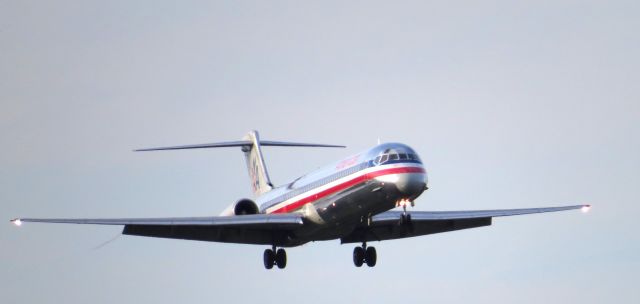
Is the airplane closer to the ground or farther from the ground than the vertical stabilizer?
closer to the ground

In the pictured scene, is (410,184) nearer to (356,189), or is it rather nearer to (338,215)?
(356,189)

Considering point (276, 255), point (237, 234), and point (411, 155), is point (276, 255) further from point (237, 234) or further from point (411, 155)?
Answer: point (411, 155)

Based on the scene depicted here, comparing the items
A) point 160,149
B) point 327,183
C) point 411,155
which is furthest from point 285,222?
point 160,149

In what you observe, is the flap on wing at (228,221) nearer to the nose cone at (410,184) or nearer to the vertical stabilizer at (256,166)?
the nose cone at (410,184)

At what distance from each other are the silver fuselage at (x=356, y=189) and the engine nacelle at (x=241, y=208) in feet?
10.2

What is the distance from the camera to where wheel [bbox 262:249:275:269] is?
205 feet

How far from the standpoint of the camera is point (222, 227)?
6109 cm

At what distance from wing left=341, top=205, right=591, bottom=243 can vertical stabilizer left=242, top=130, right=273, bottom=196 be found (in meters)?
9.33

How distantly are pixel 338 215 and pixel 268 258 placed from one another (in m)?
5.40

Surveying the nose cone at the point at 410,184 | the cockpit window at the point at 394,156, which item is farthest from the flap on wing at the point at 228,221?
the nose cone at the point at 410,184

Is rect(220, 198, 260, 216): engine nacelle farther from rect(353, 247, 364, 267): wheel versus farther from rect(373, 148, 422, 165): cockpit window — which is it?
rect(373, 148, 422, 165): cockpit window

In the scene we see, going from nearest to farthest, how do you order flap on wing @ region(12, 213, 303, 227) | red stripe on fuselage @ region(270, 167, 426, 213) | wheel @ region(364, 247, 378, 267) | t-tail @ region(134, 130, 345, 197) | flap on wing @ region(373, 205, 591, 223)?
red stripe on fuselage @ region(270, 167, 426, 213), flap on wing @ region(12, 213, 303, 227), flap on wing @ region(373, 205, 591, 223), wheel @ region(364, 247, 378, 267), t-tail @ region(134, 130, 345, 197)

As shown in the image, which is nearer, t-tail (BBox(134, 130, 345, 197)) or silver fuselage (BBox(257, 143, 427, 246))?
silver fuselage (BBox(257, 143, 427, 246))

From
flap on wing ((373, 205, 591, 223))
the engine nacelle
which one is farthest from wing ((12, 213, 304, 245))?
flap on wing ((373, 205, 591, 223))
